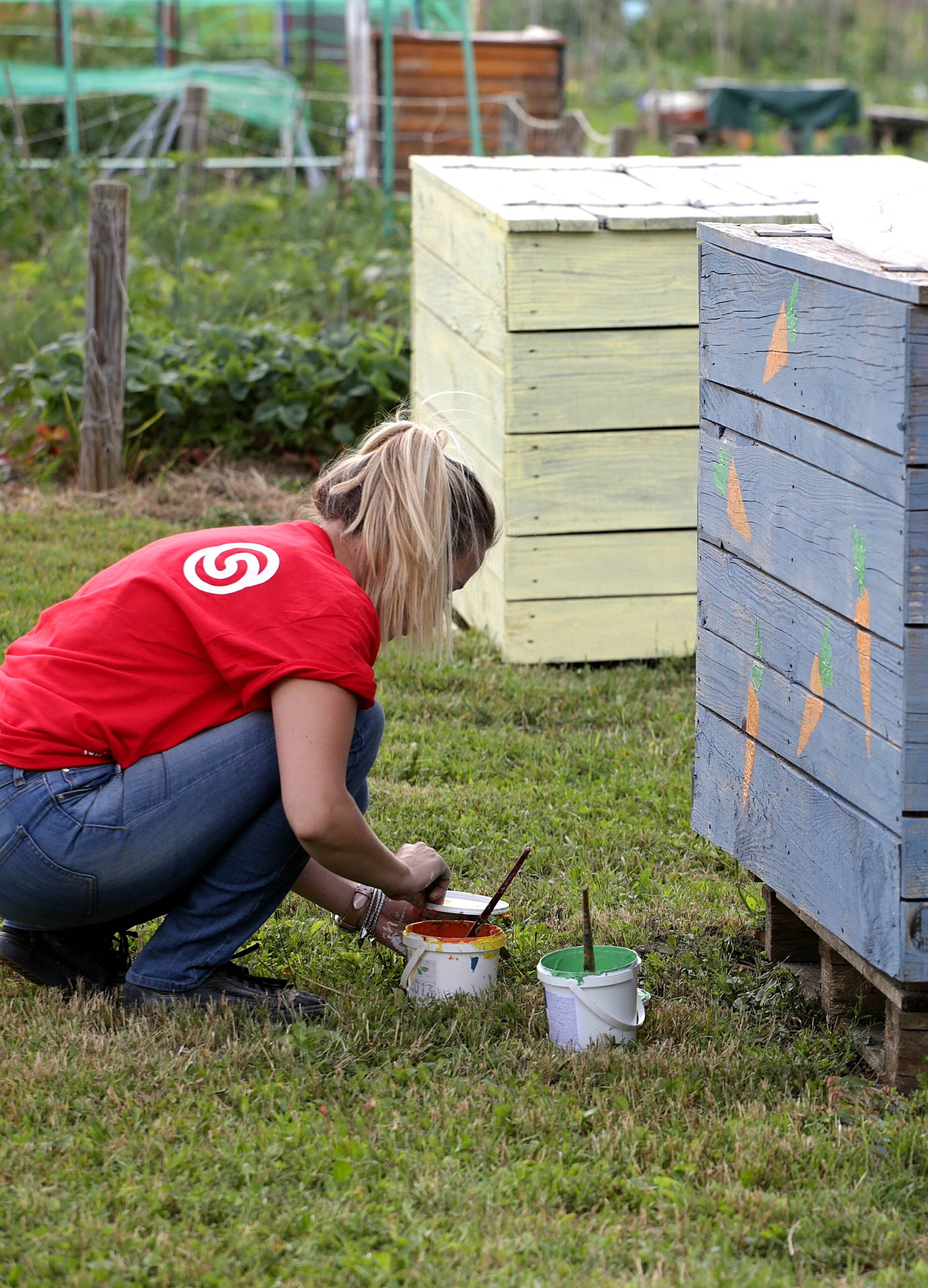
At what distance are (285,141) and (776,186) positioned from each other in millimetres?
10123

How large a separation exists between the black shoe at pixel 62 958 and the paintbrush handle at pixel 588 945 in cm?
86

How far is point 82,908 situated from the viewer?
244 centimetres

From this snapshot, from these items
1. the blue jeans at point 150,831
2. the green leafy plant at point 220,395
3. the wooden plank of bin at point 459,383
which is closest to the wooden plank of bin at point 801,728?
the blue jeans at point 150,831

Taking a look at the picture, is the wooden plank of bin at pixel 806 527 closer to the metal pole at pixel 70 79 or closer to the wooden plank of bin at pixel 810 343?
the wooden plank of bin at pixel 810 343

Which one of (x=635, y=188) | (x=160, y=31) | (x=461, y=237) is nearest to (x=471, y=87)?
(x=160, y=31)

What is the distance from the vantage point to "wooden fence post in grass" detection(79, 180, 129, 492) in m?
5.98

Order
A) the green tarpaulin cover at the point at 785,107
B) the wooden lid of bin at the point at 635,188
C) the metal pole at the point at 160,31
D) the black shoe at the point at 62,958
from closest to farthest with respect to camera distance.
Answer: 1. the black shoe at the point at 62,958
2. the wooden lid of bin at the point at 635,188
3. the metal pole at the point at 160,31
4. the green tarpaulin cover at the point at 785,107

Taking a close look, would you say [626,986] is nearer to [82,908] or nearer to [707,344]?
[82,908]

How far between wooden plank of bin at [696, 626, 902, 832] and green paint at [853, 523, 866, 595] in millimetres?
75

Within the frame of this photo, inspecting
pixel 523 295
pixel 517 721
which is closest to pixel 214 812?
pixel 517 721

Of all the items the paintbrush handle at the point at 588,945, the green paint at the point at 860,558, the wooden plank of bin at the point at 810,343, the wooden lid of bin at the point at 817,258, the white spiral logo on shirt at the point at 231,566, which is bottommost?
the paintbrush handle at the point at 588,945

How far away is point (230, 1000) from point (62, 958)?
34cm

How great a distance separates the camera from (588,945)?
2.44 m

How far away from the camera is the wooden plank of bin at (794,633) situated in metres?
2.10
